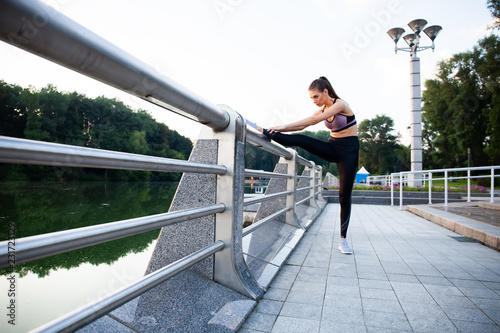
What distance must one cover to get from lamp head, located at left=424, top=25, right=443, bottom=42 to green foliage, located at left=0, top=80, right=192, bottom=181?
67.2 feet

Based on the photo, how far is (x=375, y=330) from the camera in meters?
1.70

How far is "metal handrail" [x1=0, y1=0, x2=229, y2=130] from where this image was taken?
651 mm

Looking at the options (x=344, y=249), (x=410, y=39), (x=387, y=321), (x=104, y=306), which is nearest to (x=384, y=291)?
(x=387, y=321)

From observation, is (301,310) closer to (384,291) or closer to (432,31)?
(384,291)

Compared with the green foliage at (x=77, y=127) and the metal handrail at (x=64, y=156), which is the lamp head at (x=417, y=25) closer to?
the metal handrail at (x=64, y=156)

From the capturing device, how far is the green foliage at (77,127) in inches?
821

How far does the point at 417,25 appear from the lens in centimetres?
1670

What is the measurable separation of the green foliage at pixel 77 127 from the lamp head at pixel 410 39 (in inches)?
765

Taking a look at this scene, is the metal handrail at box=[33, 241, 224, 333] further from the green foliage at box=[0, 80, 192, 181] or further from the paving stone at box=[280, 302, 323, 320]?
the green foliage at box=[0, 80, 192, 181]

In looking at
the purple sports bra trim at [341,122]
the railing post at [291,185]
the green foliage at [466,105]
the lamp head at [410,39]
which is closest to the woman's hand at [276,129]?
the purple sports bra trim at [341,122]

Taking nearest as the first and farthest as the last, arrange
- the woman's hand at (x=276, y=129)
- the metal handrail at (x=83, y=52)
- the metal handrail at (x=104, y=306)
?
1. the metal handrail at (x=83, y=52)
2. the metal handrail at (x=104, y=306)
3. the woman's hand at (x=276, y=129)

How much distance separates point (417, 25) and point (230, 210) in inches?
754

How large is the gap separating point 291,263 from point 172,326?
1854 millimetres

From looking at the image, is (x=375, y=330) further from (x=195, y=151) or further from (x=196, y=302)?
(x=195, y=151)
